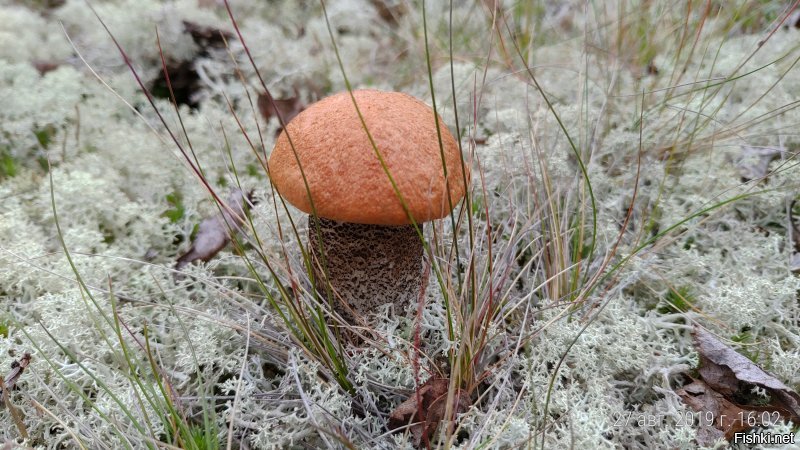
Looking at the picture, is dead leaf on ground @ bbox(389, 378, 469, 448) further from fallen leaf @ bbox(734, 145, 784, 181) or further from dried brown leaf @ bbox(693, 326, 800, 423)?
fallen leaf @ bbox(734, 145, 784, 181)

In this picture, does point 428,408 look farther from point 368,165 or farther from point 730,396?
point 730,396

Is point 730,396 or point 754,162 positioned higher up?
point 754,162

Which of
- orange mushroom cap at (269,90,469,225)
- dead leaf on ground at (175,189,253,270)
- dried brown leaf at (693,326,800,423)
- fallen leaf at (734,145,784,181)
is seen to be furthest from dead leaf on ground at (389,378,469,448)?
fallen leaf at (734,145,784,181)

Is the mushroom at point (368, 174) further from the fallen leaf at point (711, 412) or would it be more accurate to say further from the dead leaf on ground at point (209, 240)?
the fallen leaf at point (711, 412)

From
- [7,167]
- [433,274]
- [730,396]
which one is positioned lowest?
[730,396]

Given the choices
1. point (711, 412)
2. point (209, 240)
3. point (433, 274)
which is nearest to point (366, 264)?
point (433, 274)

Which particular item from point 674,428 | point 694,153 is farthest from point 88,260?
point 694,153

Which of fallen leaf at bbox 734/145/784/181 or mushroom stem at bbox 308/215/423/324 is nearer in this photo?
mushroom stem at bbox 308/215/423/324
